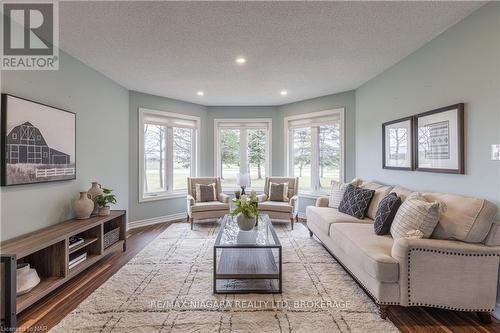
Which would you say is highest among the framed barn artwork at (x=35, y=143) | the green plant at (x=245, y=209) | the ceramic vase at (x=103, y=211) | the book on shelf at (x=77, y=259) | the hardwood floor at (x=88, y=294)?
the framed barn artwork at (x=35, y=143)

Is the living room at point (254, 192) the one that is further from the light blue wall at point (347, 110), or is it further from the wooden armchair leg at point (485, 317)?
the light blue wall at point (347, 110)

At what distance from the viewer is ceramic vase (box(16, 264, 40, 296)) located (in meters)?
2.01

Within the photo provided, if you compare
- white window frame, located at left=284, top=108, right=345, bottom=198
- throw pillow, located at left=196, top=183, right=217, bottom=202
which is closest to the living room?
white window frame, located at left=284, top=108, right=345, bottom=198

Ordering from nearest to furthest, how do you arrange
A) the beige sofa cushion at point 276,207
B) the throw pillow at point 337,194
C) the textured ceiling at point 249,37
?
the textured ceiling at point 249,37, the throw pillow at point 337,194, the beige sofa cushion at point 276,207

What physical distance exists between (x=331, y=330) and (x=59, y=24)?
3.58 meters

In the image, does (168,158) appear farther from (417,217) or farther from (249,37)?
(417,217)

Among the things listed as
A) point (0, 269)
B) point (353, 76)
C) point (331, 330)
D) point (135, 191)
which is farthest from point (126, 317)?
point (353, 76)

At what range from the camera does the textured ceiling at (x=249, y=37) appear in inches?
83.2

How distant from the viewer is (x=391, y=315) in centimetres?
202

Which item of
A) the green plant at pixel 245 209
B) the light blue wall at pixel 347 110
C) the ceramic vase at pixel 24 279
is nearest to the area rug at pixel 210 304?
the ceramic vase at pixel 24 279

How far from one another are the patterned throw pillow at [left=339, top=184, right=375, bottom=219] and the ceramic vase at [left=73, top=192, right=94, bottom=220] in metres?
3.28

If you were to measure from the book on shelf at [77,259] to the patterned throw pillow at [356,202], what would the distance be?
10.6 feet

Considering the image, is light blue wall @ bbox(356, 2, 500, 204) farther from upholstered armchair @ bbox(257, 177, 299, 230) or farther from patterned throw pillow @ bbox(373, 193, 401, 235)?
upholstered armchair @ bbox(257, 177, 299, 230)

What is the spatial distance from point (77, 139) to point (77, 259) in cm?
153
